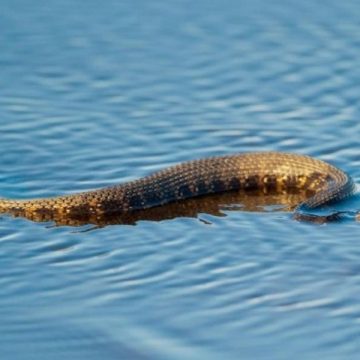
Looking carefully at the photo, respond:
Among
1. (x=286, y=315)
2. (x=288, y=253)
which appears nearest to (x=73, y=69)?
(x=288, y=253)

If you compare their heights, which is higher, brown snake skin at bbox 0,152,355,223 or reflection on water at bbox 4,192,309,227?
brown snake skin at bbox 0,152,355,223

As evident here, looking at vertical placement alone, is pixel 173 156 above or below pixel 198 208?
above

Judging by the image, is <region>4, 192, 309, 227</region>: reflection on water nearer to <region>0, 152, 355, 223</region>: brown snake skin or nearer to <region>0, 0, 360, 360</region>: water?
<region>0, 152, 355, 223</region>: brown snake skin

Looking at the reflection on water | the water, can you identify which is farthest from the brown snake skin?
the water

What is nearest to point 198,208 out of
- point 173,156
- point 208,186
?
point 208,186

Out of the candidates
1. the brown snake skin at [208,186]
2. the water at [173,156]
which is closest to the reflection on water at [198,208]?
the brown snake skin at [208,186]

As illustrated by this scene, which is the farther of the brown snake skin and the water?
the brown snake skin

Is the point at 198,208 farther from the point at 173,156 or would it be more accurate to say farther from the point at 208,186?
the point at 173,156
